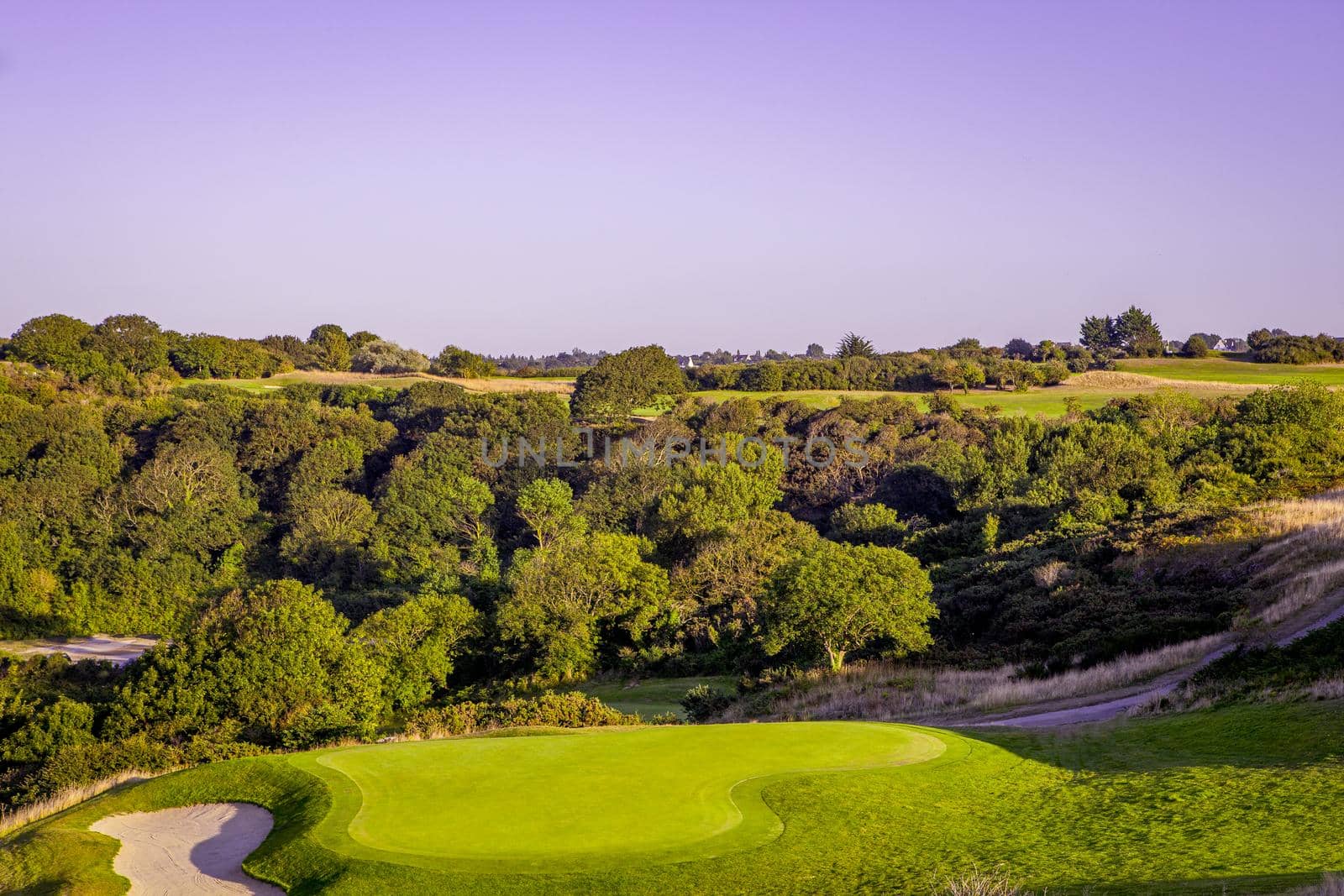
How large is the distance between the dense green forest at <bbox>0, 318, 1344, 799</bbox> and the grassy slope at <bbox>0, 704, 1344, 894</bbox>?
363 inches

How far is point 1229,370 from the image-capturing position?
89.5 metres

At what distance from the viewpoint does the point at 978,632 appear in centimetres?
3331

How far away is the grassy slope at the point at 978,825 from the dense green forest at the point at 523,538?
921cm

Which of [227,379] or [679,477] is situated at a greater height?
[227,379]

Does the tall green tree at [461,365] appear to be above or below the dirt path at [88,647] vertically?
above

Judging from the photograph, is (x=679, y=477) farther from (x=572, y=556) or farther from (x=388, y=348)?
(x=388, y=348)

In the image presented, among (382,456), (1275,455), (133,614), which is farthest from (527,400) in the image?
(1275,455)

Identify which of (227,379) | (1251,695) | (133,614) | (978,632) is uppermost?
(227,379)

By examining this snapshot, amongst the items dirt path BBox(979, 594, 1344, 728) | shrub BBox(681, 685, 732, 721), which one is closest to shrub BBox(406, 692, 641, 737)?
shrub BBox(681, 685, 732, 721)

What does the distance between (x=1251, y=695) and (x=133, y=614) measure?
5639cm

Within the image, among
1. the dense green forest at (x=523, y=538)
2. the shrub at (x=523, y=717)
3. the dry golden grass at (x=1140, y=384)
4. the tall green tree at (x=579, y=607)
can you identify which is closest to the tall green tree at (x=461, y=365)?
the dense green forest at (x=523, y=538)

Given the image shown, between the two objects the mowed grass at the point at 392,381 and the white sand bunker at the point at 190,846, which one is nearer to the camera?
the white sand bunker at the point at 190,846

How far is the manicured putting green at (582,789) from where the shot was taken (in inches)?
397

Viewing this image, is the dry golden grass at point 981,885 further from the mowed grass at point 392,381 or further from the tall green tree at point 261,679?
the mowed grass at point 392,381
